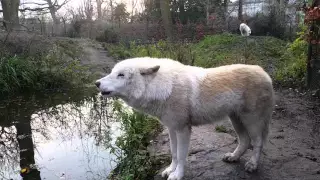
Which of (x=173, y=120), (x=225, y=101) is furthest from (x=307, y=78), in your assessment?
(x=173, y=120)

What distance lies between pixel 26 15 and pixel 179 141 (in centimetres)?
1896

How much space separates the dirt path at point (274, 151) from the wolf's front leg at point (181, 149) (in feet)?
0.65

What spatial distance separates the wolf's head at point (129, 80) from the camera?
144 inches

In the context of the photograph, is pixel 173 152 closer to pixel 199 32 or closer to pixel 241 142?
pixel 241 142

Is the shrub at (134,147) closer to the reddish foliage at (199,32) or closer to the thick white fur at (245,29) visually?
the thick white fur at (245,29)

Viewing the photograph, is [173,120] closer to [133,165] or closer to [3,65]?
[133,165]

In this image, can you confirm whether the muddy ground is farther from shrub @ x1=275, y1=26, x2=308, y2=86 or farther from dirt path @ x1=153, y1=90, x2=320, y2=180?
shrub @ x1=275, y1=26, x2=308, y2=86

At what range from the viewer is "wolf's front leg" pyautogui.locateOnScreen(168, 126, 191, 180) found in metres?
3.79

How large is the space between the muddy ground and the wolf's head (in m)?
1.31

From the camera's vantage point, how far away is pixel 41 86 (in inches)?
403

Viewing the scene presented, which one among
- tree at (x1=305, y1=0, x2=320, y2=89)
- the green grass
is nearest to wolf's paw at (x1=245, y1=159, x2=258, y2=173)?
tree at (x1=305, y1=0, x2=320, y2=89)

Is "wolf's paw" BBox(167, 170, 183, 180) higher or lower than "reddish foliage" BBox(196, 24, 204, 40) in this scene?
lower

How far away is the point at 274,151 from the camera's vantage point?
4.74 meters

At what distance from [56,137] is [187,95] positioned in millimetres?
3985
